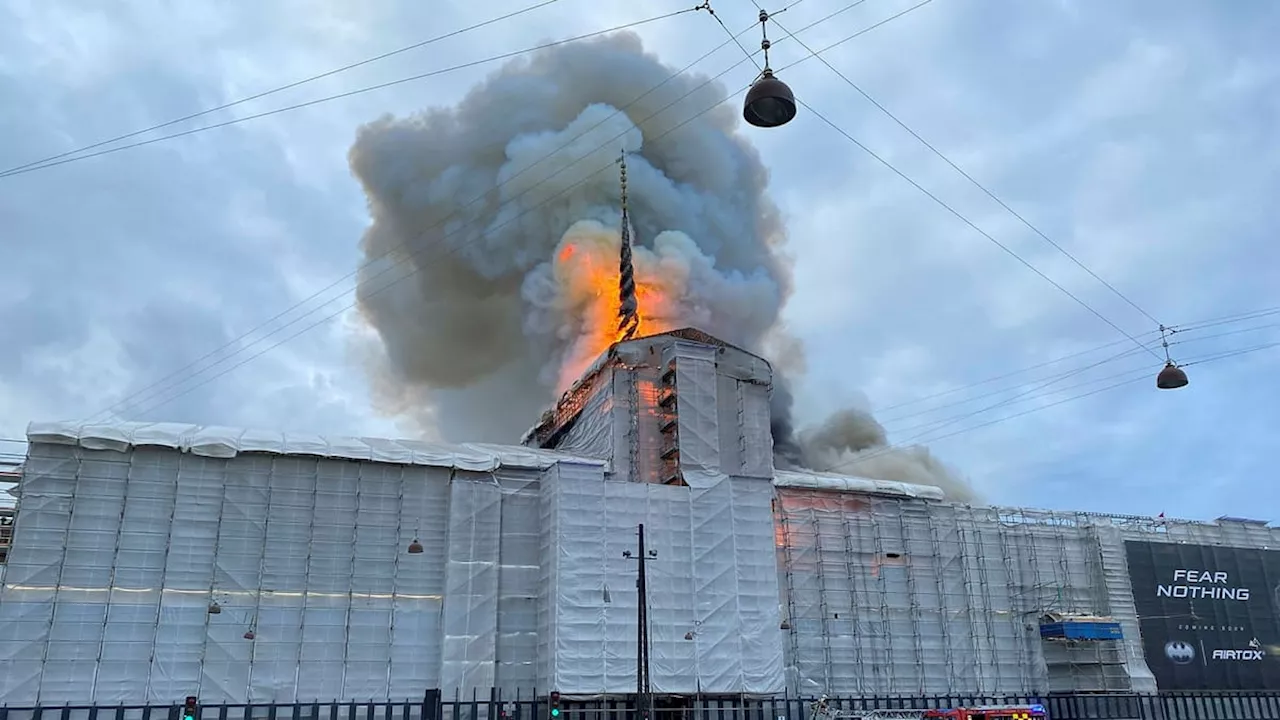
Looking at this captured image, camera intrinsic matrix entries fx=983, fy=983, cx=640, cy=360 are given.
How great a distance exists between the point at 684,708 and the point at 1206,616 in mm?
28446

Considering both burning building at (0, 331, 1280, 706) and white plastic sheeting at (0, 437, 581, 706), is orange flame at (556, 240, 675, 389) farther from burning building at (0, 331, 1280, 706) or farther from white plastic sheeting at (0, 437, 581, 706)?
white plastic sheeting at (0, 437, 581, 706)

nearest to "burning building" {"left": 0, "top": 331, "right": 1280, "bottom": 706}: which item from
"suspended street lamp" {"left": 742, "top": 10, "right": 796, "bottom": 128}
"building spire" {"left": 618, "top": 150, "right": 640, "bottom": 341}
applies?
"building spire" {"left": 618, "top": 150, "right": 640, "bottom": 341}

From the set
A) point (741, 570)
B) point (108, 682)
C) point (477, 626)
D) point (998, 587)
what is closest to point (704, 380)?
point (741, 570)

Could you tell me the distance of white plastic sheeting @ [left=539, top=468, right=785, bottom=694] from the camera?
33594mm

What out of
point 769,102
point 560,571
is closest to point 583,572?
point 560,571

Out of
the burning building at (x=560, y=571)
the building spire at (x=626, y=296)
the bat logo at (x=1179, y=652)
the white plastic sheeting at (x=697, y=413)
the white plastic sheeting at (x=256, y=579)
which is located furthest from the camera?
the building spire at (x=626, y=296)

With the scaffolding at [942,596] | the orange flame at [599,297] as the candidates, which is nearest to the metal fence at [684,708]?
the scaffolding at [942,596]

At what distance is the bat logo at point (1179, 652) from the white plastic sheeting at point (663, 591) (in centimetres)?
2146

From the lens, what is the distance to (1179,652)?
45.4 meters

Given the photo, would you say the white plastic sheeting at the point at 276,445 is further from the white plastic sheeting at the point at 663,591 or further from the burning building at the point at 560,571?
the white plastic sheeting at the point at 663,591

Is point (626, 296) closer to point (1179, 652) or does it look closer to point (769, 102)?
A: point (1179, 652)

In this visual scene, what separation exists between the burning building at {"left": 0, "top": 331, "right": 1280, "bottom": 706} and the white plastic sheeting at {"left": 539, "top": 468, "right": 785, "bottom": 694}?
0.08m

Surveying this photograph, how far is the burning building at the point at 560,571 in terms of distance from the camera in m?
31.0

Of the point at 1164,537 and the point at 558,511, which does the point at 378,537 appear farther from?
the point at 1164,537
